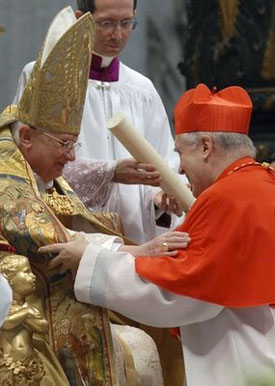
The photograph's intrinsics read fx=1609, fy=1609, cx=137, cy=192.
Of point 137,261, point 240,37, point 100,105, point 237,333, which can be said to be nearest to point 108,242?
point 137,261

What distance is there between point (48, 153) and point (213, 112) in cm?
55

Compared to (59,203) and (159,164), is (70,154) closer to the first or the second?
(59,203)

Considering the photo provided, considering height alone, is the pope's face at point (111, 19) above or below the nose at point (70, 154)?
above

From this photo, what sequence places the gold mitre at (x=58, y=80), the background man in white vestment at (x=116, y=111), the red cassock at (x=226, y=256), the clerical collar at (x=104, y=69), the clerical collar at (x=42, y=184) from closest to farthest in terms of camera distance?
the red cassock at (x=226, y=256) → the gold mitre at (x=58, y=80) → the clerical collar at (x=42, y=184) → the background man in white vestment at (x=116, y=111) → the clerical collar at (x=104, y=69)

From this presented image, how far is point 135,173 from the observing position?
576 centimetres

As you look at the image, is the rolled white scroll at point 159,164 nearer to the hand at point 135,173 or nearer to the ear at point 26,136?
the hand at point 135,173

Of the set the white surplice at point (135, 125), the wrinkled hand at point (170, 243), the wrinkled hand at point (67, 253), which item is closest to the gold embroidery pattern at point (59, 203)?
the wrinkled hand at point (67, 253)

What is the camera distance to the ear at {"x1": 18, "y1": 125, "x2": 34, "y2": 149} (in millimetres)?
5180

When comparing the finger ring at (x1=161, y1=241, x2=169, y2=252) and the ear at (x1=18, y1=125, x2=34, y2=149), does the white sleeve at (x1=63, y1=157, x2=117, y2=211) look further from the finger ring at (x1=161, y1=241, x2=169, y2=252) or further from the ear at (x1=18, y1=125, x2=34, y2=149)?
the finger ring at (x1=161, y1=241, x2=169, y2=252)

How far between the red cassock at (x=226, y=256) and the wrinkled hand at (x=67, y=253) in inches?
7.4

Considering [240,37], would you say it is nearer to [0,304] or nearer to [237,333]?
[237,333]

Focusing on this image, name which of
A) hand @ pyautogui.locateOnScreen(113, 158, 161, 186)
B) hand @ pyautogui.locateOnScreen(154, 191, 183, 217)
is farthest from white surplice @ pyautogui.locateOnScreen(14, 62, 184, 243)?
hand @ pyautogui.locateOnScreen(113, 158, 161, 186)

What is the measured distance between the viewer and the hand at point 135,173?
5633 millimetres

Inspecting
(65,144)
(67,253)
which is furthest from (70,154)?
(67,253)
